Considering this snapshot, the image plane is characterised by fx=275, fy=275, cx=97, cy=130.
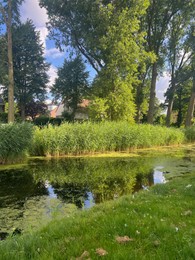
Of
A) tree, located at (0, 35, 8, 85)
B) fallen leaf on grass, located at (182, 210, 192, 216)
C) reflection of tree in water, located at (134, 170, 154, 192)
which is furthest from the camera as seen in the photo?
tree, located at (0, 35, 8, 85)

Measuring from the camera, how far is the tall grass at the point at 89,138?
1390 centimetres

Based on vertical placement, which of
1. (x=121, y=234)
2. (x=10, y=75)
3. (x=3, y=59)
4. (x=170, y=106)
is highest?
(x=3, y=59)

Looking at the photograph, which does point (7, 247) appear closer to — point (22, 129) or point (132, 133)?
point (22, 129)

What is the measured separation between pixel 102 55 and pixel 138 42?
326cm

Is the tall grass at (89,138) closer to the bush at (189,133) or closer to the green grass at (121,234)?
the bush at (189,133)

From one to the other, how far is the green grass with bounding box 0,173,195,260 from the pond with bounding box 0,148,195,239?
985 mm

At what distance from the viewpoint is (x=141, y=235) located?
336cm

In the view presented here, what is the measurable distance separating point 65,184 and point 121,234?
5.44 meters

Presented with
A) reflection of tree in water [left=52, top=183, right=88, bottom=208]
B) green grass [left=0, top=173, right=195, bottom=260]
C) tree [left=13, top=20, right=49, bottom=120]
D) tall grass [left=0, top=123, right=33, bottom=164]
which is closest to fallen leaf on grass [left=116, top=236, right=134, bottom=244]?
green grass [left=0, top=173, right=195, bottom=260]

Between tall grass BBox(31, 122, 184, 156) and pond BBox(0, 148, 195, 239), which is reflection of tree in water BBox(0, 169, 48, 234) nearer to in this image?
pond BBox(0, 148, 195, 239)

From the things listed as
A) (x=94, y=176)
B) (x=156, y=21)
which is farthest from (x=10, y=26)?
(x=94, y=176)

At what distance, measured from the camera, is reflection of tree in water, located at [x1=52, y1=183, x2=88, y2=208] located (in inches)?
269

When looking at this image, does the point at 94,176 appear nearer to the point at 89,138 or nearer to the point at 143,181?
the point at 143,181

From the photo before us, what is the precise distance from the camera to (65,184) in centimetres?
867
